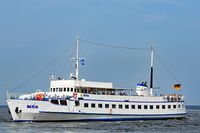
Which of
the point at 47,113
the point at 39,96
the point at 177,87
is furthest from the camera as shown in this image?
the point at 177,87

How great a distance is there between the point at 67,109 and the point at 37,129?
9.65 m


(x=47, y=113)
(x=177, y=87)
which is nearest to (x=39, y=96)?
(x=47, y=113)

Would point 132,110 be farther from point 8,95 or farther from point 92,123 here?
point 8,95

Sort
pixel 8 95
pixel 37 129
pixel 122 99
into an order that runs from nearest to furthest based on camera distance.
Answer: pixel 37 129, pixel 8 95, pixel 122 99

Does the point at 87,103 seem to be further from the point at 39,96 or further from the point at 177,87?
the point at 177,87

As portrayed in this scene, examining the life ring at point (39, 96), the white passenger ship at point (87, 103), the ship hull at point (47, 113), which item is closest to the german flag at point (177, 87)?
the white passenger ship at point (87, 103)

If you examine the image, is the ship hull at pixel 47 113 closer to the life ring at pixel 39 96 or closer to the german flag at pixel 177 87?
the life ring at pixel 39 96

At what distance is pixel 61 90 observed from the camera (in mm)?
66750

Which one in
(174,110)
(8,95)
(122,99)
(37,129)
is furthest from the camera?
(174,110)

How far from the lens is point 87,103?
6506 cm

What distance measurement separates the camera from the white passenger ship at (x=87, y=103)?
6191 centimetres

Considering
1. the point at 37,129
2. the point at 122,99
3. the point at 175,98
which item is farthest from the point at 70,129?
the point at 175,98

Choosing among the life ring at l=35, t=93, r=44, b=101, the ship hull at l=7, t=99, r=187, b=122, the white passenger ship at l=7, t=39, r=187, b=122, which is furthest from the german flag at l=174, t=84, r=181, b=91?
the life ring at l=35, t=93, r=44, b=101

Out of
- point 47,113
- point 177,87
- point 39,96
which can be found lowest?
point 47,113
